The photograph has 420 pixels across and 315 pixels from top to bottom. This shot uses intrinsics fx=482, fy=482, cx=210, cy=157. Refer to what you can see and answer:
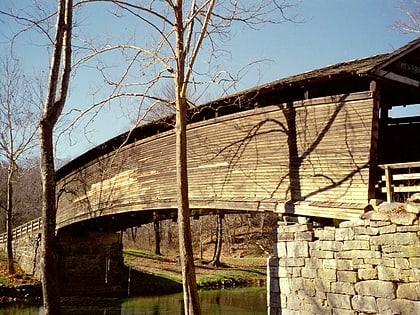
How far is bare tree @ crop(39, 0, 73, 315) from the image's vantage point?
6699 millimetres

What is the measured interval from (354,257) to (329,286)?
30.1 inches

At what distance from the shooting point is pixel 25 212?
43.9 m

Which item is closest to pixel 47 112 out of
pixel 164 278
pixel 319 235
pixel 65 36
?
pixel 65 36

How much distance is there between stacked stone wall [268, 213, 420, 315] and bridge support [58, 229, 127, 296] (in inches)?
567

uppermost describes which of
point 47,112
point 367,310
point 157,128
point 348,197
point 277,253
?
point 157,128

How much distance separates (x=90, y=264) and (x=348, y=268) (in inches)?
649

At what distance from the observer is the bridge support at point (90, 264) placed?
836 inches

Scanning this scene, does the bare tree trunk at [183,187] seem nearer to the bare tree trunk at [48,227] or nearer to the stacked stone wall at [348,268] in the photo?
the stacked stone wall at [348,268]

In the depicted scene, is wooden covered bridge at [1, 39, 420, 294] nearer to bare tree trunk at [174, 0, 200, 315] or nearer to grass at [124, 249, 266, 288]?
bare tree trunk at [174, 0, 200, 315]

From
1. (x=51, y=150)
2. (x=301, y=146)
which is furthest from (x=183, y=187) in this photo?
(x=51, y=150)

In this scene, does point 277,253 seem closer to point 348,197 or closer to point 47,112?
point 348,197

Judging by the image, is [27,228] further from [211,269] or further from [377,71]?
[377,71]

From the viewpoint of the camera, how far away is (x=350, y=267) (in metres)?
7.45

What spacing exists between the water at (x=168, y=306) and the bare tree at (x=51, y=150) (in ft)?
33.1
